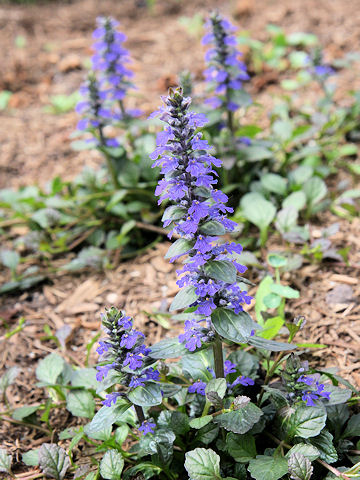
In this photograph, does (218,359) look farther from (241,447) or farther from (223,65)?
(223,65)

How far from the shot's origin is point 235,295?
2.22 m

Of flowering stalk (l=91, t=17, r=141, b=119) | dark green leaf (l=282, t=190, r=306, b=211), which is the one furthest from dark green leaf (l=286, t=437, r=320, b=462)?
flowering stalk (l=91, t=17, r=141, b=119)

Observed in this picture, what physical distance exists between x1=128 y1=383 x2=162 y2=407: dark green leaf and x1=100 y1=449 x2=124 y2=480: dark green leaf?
322mm

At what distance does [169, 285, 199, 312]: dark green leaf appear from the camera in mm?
2123

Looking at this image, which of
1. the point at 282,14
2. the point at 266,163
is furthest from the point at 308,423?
the point at 282,14

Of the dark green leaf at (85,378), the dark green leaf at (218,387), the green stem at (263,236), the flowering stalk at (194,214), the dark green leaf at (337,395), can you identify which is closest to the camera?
the flowering stalk at (194,214)

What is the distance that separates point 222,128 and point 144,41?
3.45 meters

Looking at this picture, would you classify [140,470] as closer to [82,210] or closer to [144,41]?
[82,210]

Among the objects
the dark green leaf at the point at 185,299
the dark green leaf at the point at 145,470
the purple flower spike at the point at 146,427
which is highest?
the dark green leaf at the point at 185,299

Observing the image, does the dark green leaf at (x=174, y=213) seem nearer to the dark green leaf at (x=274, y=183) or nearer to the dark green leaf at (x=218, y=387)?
the dark green leaf at (x=218, y=387)

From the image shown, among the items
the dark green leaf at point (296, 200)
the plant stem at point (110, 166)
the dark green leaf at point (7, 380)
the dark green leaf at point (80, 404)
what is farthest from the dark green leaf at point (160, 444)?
the plant stem at point (110, 166)

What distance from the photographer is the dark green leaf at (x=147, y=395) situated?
215 cm

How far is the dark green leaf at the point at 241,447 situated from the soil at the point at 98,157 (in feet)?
2.59

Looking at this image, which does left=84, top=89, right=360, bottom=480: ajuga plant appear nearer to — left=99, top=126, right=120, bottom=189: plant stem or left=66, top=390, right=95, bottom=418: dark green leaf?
left=66, top=390, right=95, bottom=418: dark green leaf
